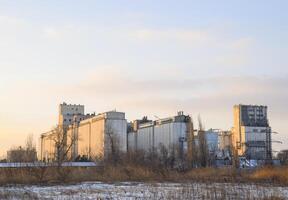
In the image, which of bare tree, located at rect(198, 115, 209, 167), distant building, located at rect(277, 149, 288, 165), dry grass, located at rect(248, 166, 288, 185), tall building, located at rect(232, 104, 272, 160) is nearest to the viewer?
dry grass, located at rect(248, 166, 288, 185)

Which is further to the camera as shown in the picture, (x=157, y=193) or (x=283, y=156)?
(x=283, y=156)

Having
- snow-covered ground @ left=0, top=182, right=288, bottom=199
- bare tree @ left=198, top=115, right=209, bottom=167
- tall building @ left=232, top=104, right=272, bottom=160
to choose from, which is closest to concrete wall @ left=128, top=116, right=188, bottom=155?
tall building @ left=232, top=104, right=272, bottom=160

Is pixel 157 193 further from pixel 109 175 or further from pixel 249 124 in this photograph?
pixel 249 124

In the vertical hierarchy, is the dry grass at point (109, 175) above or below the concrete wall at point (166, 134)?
below

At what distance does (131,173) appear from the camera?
57.7m

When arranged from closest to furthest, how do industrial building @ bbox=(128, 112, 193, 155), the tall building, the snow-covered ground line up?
the snow-covered ground < industrial building @ bbox=(128, 112, 193, 155) < the tall building

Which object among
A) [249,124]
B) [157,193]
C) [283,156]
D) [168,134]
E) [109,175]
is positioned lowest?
[283,156]

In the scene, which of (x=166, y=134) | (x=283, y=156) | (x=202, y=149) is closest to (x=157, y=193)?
(x=202, y=149)

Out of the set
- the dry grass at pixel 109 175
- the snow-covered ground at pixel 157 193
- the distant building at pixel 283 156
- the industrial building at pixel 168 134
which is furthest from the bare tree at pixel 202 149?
the snow-covered ground at pixel 157 193

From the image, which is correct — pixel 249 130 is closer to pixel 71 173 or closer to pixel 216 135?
pixel 216 135

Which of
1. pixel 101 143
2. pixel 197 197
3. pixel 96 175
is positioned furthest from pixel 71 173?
pixel 101 143

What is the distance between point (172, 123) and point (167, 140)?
301 inches

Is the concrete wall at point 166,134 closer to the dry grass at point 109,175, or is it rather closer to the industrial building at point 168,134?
the industrial building at point 168,134

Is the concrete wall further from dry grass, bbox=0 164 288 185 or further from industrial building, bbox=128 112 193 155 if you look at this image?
dry grass, bbox=0 164 288 185
